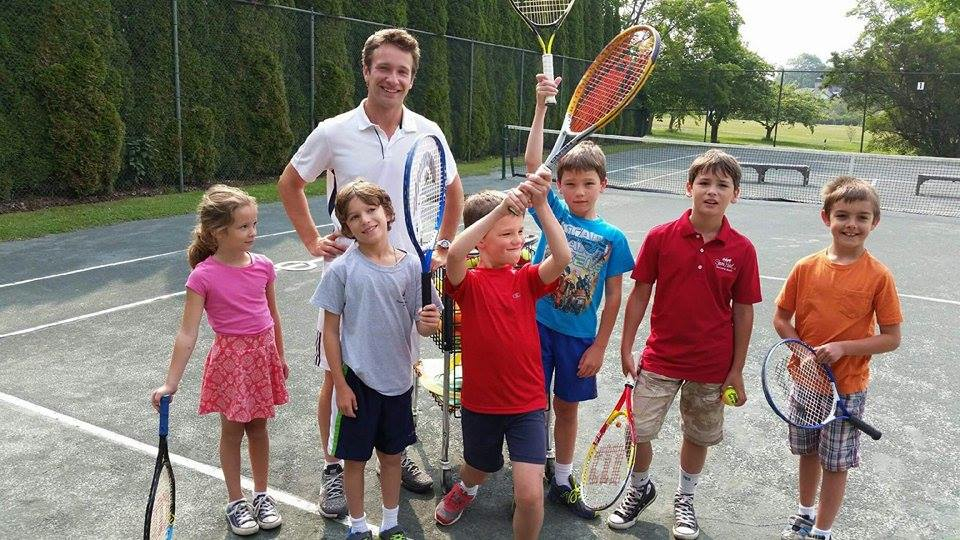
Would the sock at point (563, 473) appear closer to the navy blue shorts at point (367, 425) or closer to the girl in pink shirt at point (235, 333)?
the navy blue shorts at point (367, 425)

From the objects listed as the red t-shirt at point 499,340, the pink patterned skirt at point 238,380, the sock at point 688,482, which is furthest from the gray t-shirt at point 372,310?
the sock at point 688,482

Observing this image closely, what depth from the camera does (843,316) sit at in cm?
310

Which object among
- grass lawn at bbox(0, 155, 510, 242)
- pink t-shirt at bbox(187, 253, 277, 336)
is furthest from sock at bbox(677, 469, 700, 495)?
grass lawn at bbox(0, 155, 510, 242)

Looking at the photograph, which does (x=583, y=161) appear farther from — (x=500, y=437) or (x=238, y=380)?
(x=238, y=380)

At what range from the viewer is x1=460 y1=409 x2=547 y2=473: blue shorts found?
118 inches

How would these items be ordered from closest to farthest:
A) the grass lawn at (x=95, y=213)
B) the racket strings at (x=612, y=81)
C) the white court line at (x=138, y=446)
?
the racket strings at (x=612, y=81), the white court line at (x=138, y=446), the grass lawn at (x=95, y=213)

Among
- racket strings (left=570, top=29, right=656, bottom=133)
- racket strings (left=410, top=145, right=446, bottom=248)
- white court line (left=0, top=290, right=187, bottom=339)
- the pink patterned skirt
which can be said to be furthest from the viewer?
white court line (left=0, top=290, right=187, bottom=339)

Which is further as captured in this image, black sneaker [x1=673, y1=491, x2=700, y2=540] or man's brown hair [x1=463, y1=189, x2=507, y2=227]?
black sneaker [x1=673, y1=491, x2=700, y2=540]

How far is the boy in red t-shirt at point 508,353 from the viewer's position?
294 centimetres

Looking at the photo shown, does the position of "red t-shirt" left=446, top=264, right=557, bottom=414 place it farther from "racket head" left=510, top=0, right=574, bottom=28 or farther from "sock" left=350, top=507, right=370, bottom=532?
"racket head" left=510, top=0, right=574, bottom=28

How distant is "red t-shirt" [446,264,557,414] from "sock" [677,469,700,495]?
93 centimetres

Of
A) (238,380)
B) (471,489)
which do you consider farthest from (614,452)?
(238,380)

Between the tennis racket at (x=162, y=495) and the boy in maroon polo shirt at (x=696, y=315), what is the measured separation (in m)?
1.95

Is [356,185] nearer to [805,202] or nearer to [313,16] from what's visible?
[313,16]
